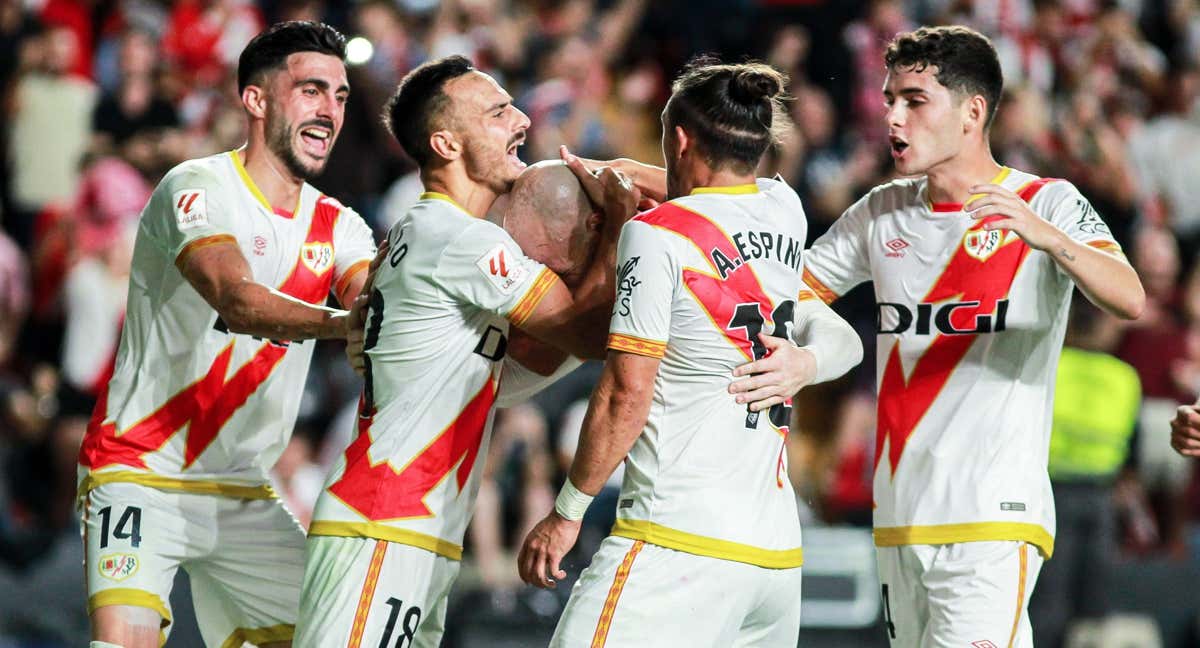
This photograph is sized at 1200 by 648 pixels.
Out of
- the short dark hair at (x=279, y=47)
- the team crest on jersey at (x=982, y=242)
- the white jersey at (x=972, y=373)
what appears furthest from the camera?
the short dark hair at (x=279, y=47)

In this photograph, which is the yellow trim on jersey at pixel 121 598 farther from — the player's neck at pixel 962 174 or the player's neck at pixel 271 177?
the player's neck at pixel 962 174

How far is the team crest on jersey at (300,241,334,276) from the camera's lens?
253 inches

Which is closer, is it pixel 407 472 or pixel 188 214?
pixel 407 472

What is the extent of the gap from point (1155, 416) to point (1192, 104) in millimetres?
4183

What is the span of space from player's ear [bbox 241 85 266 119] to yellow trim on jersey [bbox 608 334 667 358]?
88.4 inches

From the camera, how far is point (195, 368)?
6.28 m

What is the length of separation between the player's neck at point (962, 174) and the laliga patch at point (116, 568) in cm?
352

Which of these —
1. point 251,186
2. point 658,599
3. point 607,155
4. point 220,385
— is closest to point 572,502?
point 658,599

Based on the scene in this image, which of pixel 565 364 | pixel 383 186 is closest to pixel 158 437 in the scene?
pixel 565 364

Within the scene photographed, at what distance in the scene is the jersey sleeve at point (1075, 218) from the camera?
5.62 metres

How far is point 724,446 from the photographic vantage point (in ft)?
17.1

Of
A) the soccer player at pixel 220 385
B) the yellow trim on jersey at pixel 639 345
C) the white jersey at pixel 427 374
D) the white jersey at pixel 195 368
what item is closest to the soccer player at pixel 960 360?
the white jersey at pixel 427 374

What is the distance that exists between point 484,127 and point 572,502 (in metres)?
1.45

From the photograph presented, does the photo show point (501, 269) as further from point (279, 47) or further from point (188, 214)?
point (279, 47)
